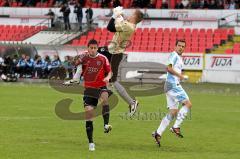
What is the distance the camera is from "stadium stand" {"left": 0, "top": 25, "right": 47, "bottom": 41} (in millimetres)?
46875

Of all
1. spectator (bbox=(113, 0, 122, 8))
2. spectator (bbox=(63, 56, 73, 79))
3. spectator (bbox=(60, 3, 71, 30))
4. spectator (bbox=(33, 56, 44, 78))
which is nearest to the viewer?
spectator (bbox=(63, 56, 73, 79))

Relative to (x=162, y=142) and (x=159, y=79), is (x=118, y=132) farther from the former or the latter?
(x=159, y=79)

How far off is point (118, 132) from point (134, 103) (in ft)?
2.57

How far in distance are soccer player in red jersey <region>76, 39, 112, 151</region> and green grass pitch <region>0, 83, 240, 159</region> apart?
0.76 m

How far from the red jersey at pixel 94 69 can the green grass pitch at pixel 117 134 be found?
1276mm

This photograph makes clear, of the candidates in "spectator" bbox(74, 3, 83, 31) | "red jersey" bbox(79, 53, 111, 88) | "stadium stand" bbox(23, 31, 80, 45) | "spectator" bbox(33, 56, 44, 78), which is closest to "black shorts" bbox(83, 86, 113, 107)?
"red jersey" bbox(79, 53, 111, 88)

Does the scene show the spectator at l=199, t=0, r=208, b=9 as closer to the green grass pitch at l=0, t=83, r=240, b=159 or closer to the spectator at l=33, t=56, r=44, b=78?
the spectator at l=33, t=56, r=44, b=78

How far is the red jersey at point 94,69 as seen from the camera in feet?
44.5

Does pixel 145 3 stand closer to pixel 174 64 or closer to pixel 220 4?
pixel 220 4

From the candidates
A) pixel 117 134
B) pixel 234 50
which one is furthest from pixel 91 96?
pixel 234 50

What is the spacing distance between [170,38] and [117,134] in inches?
1063

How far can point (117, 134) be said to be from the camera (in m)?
16.0

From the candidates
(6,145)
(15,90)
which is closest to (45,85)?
(15,90)

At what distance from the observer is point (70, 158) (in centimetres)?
1214
